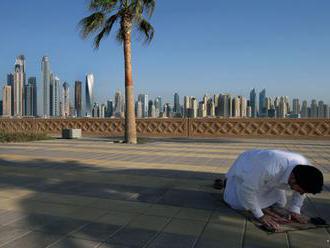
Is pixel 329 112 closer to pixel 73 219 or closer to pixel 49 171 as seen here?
pixel 49 171

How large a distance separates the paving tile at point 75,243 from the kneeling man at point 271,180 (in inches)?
75.6

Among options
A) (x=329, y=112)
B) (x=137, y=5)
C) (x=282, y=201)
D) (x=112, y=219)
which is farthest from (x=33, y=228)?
(x=329, y=112)

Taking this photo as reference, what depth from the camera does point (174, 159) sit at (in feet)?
40.1

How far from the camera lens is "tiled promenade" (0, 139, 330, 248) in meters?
4.43

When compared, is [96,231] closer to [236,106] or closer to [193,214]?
[193,214]

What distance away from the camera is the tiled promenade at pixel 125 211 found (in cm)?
443

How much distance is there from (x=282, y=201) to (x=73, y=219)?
2833mm

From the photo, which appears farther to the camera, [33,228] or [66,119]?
[66,119]

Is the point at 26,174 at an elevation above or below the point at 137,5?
below

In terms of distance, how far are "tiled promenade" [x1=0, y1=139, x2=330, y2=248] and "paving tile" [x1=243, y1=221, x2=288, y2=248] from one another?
0.04 ft

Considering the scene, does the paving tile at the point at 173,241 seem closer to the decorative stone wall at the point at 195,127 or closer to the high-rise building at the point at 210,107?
the decorative stone wall at the point at 195,127

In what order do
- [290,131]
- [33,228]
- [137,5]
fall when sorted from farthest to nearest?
[290,131] → [137,5] → [33,228]

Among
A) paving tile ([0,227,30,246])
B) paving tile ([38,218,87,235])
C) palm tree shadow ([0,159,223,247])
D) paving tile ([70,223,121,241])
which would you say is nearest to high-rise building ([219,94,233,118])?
palm tree shadow ([0,159,223,247])

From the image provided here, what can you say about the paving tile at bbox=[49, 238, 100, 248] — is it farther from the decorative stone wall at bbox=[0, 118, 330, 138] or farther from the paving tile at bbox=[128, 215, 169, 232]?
the decorative stone wall at bbox=[0, 118, 330, 138]
